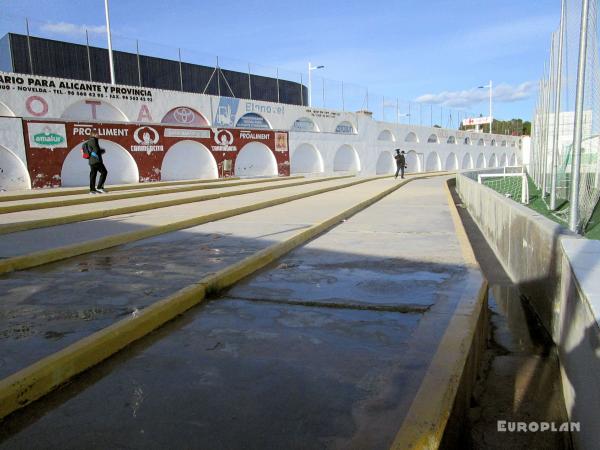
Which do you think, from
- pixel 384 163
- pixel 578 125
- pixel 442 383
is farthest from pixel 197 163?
pixel 442 383

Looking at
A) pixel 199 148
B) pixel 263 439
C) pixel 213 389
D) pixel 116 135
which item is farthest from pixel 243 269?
pixel 199 148

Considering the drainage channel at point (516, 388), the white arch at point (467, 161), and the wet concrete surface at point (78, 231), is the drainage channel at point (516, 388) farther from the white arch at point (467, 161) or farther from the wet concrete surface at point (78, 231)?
the white arch at point (467, 161)

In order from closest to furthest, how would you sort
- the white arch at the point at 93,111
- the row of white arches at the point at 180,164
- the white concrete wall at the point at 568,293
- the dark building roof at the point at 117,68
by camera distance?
the white concrete wall at the point at 568,293, the white arch at the point at 93,111, the row of white arches at the point at 180,164, the dark building roof at the point at 117,68

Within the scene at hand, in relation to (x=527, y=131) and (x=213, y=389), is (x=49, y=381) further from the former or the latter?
(x=527, y=131)

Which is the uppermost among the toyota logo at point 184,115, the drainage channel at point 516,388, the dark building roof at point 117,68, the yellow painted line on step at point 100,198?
the dark building roof at point 117,68

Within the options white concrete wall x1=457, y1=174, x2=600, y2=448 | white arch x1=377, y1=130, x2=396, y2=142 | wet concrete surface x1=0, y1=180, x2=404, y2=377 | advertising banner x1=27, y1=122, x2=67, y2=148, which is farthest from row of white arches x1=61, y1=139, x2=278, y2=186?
white concrete wall x1=457, y1=174, x2=600, y2=448

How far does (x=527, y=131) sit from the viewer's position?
97.1 metres

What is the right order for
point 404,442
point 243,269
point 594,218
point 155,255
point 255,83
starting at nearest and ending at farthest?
point 404,442 < point 243,269 < point 155,255 < point 594,218 < point 255,83

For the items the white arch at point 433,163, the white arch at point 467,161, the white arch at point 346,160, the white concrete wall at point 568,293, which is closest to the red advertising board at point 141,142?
the white arch at point 346,160

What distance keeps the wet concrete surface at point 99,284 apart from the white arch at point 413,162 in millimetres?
34206

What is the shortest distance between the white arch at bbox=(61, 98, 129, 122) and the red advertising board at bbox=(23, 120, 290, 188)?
0.99 ft

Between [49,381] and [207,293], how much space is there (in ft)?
6.02

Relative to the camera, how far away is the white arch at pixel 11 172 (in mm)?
14930

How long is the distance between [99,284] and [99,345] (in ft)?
5.92
